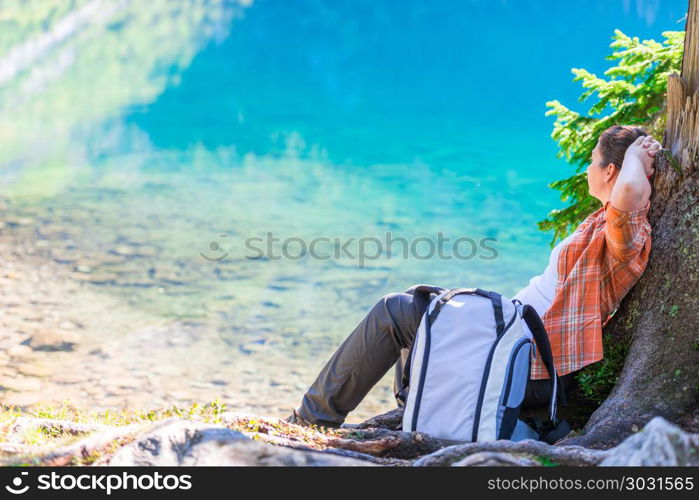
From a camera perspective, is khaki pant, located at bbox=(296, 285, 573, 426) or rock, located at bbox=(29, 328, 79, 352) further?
rock, located at bbox=(29, 328, 79, 352)

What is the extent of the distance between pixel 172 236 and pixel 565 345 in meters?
8.87

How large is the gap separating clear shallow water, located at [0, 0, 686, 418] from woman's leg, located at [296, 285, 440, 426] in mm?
4931

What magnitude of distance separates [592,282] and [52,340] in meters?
6.29

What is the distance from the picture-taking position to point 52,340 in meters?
7.65

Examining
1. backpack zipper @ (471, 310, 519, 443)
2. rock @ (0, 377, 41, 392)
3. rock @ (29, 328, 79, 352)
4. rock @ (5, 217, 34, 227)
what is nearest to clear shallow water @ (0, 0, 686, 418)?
rock @ (5, 217, 34, 227)

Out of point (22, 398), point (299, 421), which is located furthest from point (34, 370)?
point (299, 421)

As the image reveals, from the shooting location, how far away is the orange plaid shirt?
9.27ft

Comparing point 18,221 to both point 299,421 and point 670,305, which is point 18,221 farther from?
point 670,305

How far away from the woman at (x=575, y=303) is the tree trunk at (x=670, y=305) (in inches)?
2.8

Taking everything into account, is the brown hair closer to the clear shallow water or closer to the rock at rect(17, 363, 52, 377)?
the clear shallow water

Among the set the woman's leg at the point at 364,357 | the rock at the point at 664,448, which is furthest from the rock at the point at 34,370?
the rock at the point at 664,448

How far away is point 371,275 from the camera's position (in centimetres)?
1041
